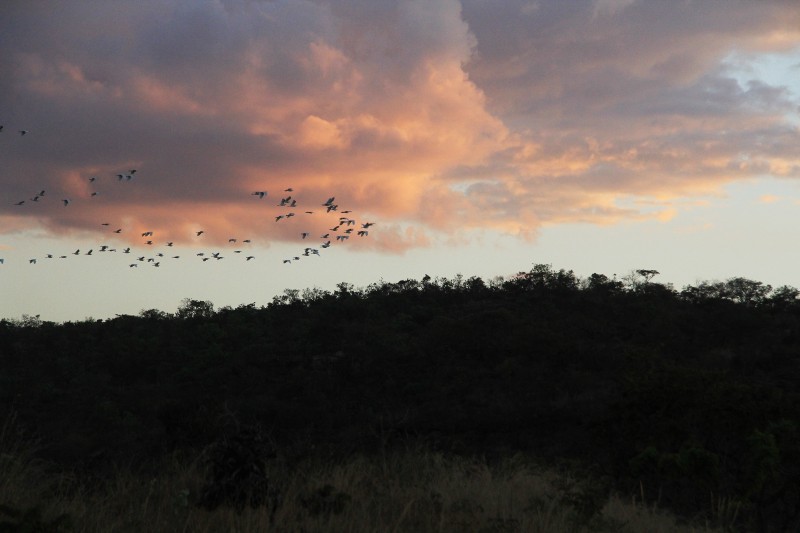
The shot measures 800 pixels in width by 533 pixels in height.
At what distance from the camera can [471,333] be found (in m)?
43.6

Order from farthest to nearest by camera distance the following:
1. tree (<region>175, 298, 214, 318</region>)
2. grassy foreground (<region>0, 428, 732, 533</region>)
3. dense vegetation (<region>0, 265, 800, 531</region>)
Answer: tree (<region>175, 298, 214, 318</region>) < dense vegetation (<region>0, 265, 800, 531</region>) < grassy foreground (<region>0, 428, 732, 533</region>)

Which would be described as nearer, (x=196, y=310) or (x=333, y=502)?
(x=333, y=502)

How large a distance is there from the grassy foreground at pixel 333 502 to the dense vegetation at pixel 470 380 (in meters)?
0.74

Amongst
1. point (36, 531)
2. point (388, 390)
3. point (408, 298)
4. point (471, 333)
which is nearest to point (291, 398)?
point (388, 390)

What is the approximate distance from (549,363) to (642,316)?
994cm

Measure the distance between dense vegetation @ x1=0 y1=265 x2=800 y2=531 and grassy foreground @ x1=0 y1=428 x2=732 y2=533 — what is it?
74 centimetres

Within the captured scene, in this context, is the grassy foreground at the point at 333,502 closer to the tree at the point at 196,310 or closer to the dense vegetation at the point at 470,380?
the dense vegetation at the point at 470,380

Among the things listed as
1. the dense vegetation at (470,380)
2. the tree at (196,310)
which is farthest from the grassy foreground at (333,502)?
the tree at (196,310)

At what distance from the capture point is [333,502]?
9.64 m

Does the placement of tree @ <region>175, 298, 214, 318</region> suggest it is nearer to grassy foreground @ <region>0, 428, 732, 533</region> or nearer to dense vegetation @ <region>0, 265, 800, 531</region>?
dense vegetation @ <region>0, 265, 800, 531</region>

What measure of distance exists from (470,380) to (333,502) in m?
29.2

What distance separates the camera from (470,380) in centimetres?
3847

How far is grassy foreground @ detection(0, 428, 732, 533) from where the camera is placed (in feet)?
28.4

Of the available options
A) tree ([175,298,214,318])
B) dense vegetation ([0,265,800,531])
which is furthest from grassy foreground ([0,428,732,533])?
tree ([175,298,214,318])
